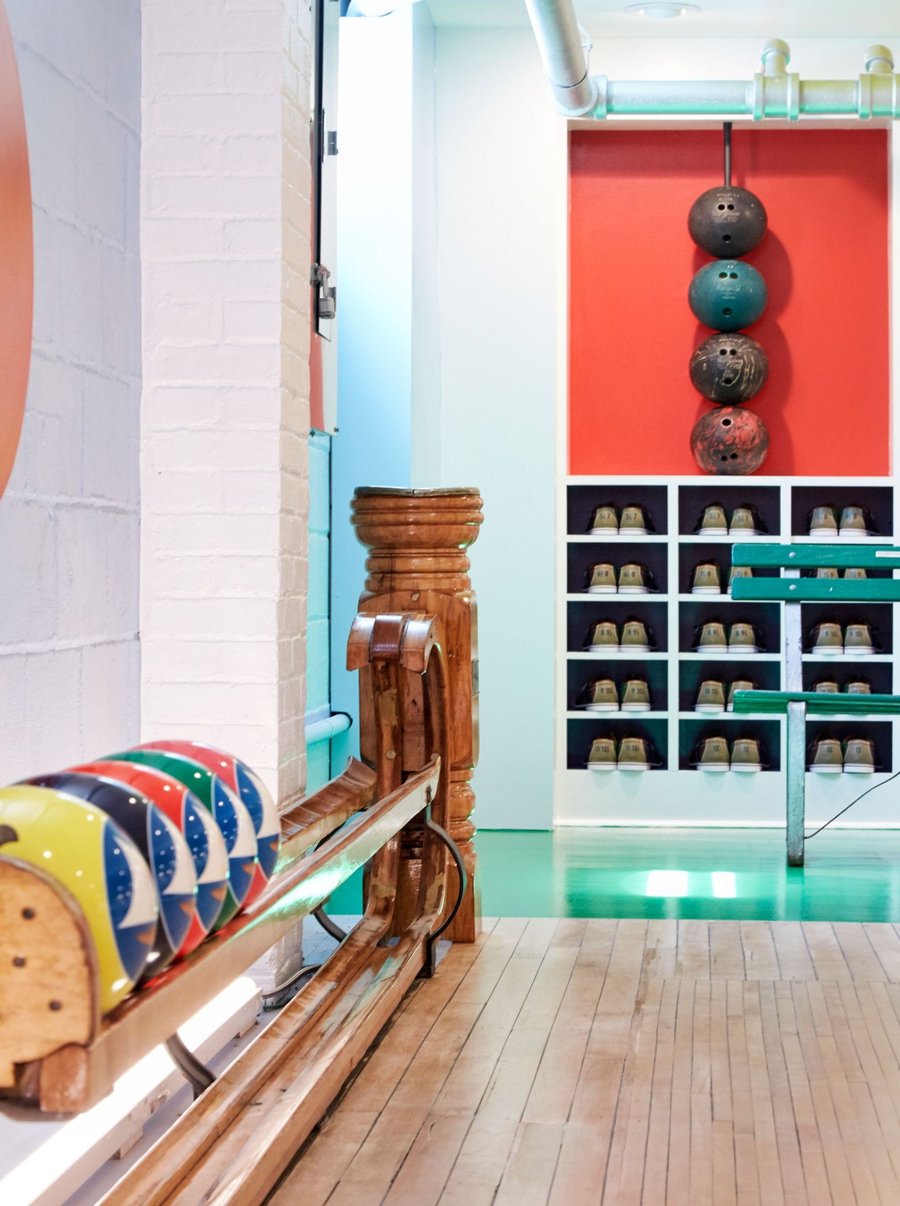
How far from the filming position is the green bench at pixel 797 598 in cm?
552

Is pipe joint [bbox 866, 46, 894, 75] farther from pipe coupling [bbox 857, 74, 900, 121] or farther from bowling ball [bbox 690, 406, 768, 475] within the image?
bowling ball [bbox 690, 406, 768, 475]

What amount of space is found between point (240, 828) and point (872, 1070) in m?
1.49

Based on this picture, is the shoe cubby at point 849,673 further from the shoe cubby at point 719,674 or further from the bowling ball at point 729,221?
the bowling ball at point 729,221

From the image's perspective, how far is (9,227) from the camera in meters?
2.12

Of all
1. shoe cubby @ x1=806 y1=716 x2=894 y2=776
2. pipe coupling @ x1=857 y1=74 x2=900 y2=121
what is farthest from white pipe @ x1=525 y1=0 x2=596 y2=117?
shoe cubby @ x1=806 y1=716 x2=894 y2=776

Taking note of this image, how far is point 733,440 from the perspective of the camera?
257 inches

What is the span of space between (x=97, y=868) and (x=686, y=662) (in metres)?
5.66

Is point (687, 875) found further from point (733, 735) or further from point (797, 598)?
point (733, 735)

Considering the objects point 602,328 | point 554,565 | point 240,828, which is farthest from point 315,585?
point 240,828

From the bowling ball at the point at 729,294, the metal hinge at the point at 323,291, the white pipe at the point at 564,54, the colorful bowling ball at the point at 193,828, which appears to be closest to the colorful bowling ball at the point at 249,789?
the colorful bowling ball at the point at 193,828

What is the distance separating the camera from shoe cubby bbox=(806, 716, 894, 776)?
649 cm

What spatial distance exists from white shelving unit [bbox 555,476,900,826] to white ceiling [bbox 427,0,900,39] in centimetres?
195

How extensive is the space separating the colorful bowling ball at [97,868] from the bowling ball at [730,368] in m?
5.49

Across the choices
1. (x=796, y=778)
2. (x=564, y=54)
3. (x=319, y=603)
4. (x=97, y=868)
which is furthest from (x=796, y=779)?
(x=97, y=868)
